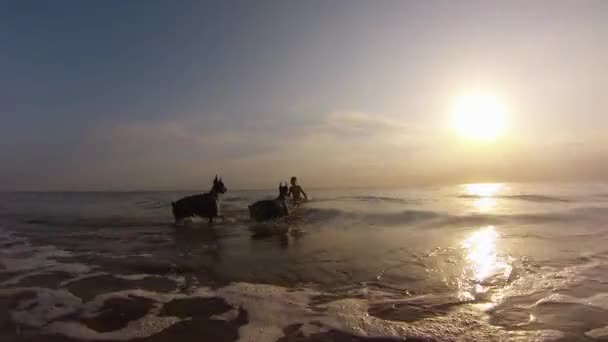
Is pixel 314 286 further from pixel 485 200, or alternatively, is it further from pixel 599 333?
pixel 485 200

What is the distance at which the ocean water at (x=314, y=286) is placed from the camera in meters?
5.71

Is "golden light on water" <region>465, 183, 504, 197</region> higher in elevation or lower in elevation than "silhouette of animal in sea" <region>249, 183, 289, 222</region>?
lower

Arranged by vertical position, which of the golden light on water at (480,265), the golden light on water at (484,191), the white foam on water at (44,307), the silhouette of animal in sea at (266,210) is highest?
the silhouette of animal in sea at (266,210)

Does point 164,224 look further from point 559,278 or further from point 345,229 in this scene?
point 559,278

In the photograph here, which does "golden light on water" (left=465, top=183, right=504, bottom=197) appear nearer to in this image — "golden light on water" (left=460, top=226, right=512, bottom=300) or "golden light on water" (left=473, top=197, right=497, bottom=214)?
"golden light on water" (left=473, top=197, right=497, bottom=214)

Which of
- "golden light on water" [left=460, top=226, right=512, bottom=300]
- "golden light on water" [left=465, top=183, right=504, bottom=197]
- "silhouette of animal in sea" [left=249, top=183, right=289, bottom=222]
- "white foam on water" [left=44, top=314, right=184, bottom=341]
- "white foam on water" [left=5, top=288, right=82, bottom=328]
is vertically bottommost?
"golden light on water" [left=460, top=226, right=512, bottom=300]

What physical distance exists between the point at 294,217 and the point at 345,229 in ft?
20.0

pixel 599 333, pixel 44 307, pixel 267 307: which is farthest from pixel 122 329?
pixel 599 333

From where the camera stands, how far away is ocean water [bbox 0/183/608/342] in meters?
5.71

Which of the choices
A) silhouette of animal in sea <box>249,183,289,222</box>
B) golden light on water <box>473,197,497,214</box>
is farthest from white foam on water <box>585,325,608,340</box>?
golden light on water <box>473,197,497,214</box>

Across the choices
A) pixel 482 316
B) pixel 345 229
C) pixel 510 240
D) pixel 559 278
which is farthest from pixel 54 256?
pixel 510 240

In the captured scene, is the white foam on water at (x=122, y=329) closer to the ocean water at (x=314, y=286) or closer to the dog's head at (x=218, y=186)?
the ocean water at (x=314, y=286)

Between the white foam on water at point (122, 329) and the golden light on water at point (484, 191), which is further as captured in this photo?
the golden light on water at point (484, 191)

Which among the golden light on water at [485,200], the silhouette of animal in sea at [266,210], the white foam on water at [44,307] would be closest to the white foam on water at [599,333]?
the white foam on water at [44,307]
